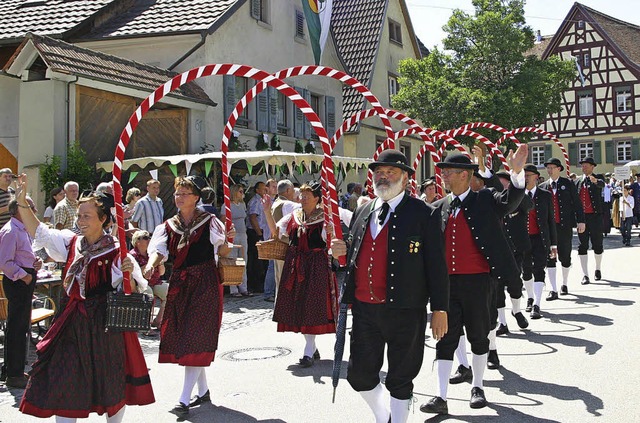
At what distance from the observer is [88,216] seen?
4.95 m

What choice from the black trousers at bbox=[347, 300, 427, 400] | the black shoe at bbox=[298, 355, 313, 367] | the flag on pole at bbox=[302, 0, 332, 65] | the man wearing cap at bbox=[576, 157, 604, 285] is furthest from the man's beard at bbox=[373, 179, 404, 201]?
the flag on pole at bbox=[302, 0, 332, 65]

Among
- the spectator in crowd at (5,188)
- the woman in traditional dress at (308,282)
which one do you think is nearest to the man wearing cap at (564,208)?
the woman in traditional dress at (308,282)

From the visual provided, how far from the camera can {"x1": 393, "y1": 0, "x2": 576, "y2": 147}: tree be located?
90.6ft

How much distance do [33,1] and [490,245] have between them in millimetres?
16845

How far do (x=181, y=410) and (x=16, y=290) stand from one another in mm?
2167

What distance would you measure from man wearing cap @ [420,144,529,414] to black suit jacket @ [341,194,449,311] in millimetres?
1057

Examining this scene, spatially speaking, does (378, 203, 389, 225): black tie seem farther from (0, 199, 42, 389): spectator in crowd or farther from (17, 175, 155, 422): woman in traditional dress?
(0, 199, 42, 389): spectator in crowd

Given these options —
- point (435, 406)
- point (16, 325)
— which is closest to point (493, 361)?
point (435, 406)

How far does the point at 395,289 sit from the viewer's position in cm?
470

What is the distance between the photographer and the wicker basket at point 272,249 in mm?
7648

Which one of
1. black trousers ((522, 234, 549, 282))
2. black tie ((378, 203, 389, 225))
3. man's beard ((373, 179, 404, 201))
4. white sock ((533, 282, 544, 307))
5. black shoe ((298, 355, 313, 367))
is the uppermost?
man's beard ((373, 179, 404, 201))

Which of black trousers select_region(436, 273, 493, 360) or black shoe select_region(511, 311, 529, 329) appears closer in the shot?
black trousers select_region(436, 273, 493, 360)

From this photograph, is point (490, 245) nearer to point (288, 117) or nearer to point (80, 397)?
point (80, 397)

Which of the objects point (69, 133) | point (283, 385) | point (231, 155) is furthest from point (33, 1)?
point (283, 385)
